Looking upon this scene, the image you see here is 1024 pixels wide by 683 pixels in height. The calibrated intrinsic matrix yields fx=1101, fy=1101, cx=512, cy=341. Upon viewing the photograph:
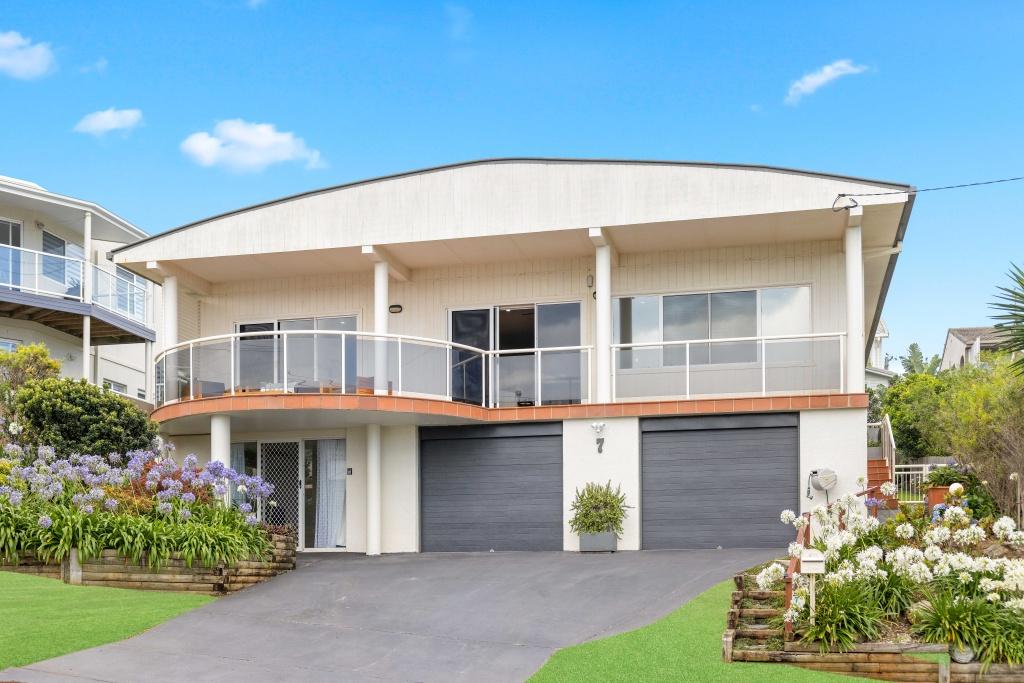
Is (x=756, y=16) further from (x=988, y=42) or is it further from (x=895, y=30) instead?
(x=988, y=42)

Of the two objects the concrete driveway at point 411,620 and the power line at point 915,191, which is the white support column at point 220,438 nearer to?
the concrete driveway at point 411,620

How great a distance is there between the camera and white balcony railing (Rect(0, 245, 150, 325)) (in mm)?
25938

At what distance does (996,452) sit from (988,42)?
7860 mm

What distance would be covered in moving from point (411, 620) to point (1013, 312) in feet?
31.9

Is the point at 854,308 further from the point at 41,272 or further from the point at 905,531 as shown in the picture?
the point at 41,272

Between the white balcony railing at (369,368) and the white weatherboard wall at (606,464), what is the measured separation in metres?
0.97

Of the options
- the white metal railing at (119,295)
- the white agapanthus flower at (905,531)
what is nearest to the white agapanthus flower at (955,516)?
the white agapanthus flower at (905,531)

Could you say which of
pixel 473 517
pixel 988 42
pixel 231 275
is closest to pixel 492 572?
pixel 473 517

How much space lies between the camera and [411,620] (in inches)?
540

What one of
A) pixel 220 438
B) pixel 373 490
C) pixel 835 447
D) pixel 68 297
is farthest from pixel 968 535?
pixel 68 297

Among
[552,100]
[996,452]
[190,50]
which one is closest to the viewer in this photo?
[996,452]

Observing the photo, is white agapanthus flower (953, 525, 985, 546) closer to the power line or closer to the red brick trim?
the red brick trim

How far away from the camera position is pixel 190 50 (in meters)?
25.9

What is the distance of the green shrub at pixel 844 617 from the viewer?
11.2m
